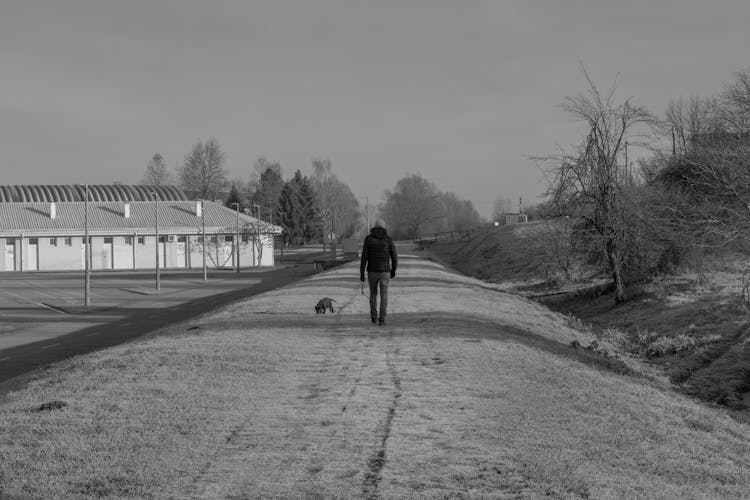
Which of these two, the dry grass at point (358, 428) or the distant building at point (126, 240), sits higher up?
the distant building at point (126, 240)

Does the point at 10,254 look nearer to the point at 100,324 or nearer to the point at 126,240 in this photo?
the point at 126,240

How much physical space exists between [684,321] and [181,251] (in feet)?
228

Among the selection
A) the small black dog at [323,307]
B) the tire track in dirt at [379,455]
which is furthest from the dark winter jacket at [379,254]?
the tire track in dirt at [379,455]

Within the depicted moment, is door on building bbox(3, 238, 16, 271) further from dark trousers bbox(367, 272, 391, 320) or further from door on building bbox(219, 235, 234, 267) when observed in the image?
dark trousers bbox(367, 272, 391, 320)

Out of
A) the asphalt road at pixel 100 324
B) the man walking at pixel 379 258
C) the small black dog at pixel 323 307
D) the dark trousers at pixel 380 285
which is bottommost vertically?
the asphalt road at pixel 100 324

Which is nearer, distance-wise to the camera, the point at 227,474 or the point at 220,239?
the point at 227,474

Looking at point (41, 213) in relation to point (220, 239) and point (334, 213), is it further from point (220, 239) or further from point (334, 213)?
point (334, 213)

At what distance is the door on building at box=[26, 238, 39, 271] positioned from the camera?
88.8m

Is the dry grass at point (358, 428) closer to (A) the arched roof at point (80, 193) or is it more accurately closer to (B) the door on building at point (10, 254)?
(B) the door on building at point (10, 254)

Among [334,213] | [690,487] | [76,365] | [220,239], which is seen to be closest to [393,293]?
[76,365]

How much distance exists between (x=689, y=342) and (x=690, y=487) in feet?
54.4

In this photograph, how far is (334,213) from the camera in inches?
6206

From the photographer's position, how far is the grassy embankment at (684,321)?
1866 cm

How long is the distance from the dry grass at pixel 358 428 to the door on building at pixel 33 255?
78.6 meters
